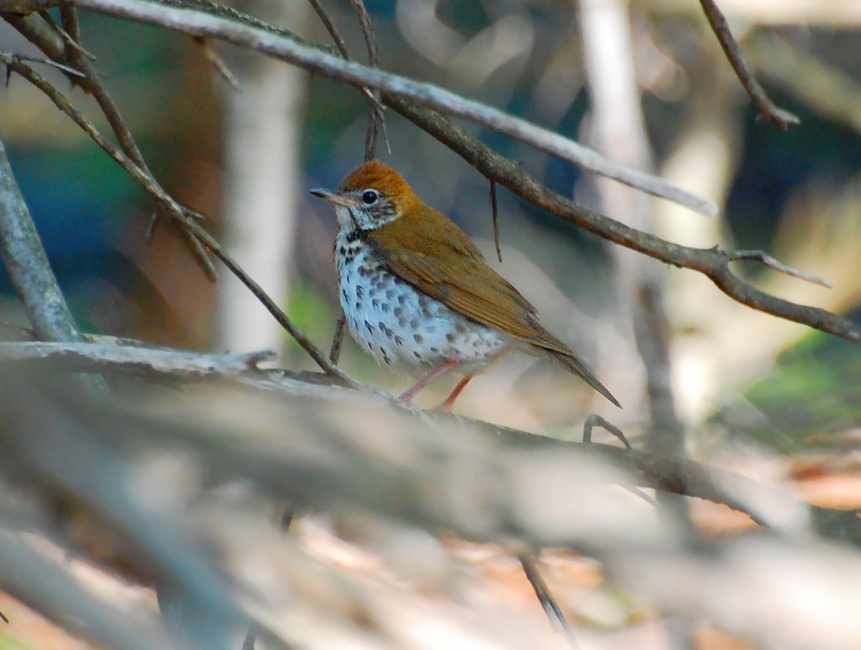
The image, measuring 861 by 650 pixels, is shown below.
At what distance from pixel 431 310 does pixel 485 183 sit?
4.62 metres

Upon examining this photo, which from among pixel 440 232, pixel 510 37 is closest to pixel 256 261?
pixel 440 232

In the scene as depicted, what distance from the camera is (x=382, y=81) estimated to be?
4.62ft

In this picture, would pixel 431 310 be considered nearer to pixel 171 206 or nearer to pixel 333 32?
pixel 333 32

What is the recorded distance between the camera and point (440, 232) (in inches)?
162

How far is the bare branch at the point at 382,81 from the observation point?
133 centimetres

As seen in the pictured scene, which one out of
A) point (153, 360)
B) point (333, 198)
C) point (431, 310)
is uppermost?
point (333, 198)

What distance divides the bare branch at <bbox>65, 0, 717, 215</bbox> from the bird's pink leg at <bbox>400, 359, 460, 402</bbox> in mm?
2228

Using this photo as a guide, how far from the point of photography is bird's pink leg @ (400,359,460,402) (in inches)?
142

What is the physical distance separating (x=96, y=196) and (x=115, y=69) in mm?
1132

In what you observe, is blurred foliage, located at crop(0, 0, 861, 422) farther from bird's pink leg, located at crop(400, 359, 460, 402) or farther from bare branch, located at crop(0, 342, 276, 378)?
bare branch, located at crop(0, 342, 276, 378)

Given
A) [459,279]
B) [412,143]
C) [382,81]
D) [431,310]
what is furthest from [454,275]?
[412,143]

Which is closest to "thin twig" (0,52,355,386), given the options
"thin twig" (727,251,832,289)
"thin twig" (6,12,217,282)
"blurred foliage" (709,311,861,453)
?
"thin twig" (6,12,217,282)

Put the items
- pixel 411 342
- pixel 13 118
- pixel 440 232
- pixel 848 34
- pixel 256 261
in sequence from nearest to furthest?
pixel 411 342 → pixel 440 232 → pixel 256 261 → pixel 13 118 → pixel 848 34

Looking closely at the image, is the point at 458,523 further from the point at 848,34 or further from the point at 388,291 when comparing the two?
the point at 848,34
